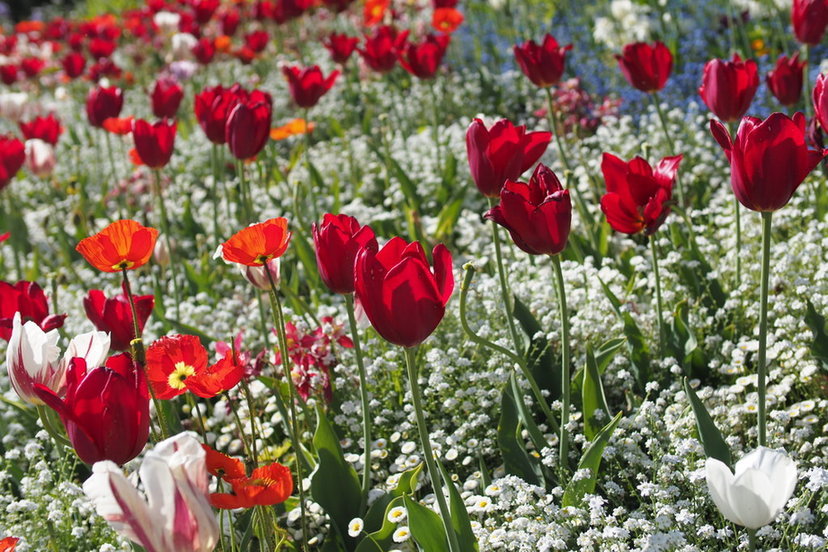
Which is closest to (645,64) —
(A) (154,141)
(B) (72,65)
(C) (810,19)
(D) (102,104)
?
(C) (810,19)

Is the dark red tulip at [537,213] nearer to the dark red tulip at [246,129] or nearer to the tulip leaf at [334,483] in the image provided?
the tulip leaf at [334,483]

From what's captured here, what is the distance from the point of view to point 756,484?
1486mm

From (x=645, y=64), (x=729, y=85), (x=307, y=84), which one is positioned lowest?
(x=729, y=85)

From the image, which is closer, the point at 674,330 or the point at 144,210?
the point at 674,330

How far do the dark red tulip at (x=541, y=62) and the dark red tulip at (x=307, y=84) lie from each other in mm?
817

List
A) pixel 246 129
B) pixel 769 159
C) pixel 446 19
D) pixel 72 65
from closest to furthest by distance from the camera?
pixel 769 159 → pixel 246 129 → pixel 446 19 → pixel 72 65

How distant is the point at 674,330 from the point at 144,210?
3.29 m

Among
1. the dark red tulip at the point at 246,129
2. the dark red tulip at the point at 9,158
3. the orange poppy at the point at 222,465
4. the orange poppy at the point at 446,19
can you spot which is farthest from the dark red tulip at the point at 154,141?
the orange poppy at the point at 446,19

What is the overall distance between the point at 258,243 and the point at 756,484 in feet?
3.22

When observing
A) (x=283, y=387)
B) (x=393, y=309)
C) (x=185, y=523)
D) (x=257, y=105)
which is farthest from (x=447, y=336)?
(x=185, y=523)

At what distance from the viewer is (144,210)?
4953mm

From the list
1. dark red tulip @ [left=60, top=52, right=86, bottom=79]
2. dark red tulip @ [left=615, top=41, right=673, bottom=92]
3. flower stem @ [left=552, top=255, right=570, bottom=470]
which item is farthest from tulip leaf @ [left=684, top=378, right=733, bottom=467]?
dark red tulip @ [left=60, top=52, right=86, bottom=79]

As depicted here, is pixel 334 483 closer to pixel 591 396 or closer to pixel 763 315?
pixel 591 396

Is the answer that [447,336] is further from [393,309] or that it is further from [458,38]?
[458,38]
